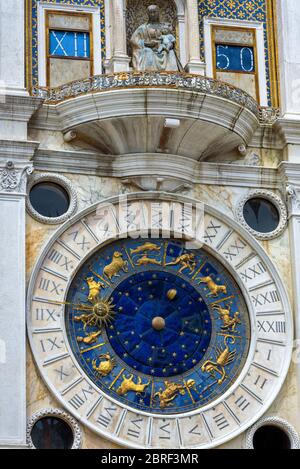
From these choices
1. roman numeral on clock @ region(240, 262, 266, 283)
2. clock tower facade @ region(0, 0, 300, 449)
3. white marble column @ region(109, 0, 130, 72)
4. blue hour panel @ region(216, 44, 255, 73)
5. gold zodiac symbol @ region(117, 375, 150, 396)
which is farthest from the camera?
blue hour panel @ region(216, 44, 255, 73)

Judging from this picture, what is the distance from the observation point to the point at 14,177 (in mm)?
19391

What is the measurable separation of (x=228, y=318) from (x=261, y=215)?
1.40 meters

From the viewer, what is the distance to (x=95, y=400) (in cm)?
1889

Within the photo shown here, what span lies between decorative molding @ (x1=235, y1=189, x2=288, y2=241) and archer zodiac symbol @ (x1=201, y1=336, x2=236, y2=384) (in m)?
1.47

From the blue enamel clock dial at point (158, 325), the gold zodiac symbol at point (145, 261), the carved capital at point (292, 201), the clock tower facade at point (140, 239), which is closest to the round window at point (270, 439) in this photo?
the clock tower facade at point (140, 239)

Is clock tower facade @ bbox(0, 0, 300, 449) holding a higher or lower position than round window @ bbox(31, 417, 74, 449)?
higher

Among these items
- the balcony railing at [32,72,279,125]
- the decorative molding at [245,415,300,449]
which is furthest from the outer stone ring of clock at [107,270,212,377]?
the balcony railing at [32,72,279,125]

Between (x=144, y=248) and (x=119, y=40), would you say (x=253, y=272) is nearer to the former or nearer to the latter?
(x=144, y=248)

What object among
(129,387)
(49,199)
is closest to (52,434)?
(129,387)

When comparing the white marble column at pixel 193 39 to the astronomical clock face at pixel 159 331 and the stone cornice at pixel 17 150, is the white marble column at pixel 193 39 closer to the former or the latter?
the astronomical clock face at pixel 159 331

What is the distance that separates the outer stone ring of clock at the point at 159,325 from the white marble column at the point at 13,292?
1.13 meters

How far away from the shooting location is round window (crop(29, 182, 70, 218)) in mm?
19594

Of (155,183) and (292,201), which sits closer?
(155,183)

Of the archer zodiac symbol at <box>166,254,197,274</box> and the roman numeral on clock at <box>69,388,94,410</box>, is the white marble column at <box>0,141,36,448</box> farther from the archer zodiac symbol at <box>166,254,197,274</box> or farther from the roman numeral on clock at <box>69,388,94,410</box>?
the archer zodiac symbol at <box>166,254,197,274</box>
